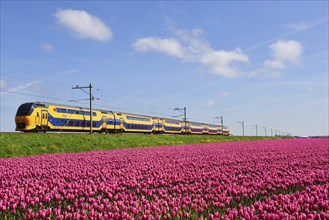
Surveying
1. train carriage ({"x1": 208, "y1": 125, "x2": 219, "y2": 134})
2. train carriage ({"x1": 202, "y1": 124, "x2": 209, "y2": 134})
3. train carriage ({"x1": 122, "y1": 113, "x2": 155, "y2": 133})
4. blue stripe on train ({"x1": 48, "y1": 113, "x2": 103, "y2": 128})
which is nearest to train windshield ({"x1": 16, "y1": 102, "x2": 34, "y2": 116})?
blue stripe on train ({"x1": 48, "y1": 113, "x2": 103, "y2": 128})

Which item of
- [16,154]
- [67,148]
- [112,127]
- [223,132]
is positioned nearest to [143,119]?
[112,127]

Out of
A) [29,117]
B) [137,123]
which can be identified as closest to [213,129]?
[137,123]

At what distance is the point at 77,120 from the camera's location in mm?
45906

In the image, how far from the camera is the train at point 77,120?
127 ft

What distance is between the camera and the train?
38.7 metres

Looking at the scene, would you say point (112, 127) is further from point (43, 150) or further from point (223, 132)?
point (223, 132)

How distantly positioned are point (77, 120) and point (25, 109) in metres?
8.40

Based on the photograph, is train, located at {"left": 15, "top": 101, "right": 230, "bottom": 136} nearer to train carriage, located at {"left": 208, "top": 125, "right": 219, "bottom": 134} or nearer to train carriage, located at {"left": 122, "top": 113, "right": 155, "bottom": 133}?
train carriage, located at {"left": 122, "top": 113, "right": 155, "bottom": 133}

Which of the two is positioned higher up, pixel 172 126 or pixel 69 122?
pixel 69 122

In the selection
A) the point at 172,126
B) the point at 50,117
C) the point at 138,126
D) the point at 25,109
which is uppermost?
the point at 25,109

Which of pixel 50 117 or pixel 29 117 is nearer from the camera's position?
pixel 29 117

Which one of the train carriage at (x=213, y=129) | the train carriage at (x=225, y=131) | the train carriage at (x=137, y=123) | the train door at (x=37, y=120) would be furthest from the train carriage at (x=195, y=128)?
the train door at (x=37, y=120)

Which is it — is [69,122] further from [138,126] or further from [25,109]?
[138,126]

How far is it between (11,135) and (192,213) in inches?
1016
